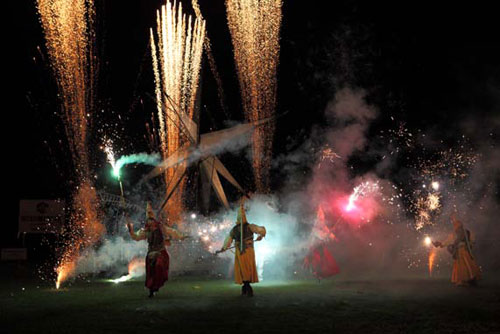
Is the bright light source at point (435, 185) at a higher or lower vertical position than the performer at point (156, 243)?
higher

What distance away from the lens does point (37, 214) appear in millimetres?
19422

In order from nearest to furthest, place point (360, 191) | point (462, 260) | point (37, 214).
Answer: point (462, 260), point (37, 214), point (360, 191)

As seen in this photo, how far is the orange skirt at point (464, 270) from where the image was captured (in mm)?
12227

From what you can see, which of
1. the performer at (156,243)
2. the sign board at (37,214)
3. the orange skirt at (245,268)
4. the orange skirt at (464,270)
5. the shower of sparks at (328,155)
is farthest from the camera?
the shower of sparks at (328,155)

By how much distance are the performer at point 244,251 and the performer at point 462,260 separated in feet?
15.3

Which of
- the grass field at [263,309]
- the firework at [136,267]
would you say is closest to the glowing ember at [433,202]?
the grass field at [263,309]

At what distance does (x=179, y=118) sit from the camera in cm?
2061

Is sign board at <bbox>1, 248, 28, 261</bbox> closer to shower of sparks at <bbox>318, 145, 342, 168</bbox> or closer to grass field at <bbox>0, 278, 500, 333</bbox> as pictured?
grass field at <bbox>0, 278, 500, 333</bbox>

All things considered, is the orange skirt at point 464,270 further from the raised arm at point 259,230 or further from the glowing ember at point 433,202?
the glowing ember at point 433,202

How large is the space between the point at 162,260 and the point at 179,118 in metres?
9.89

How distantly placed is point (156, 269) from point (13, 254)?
47.9 ft

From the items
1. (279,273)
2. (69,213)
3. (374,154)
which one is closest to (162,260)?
(279,273)

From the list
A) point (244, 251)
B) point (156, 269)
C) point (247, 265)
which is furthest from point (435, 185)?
point (156, 269)

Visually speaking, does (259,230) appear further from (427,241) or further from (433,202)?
(433,202)
